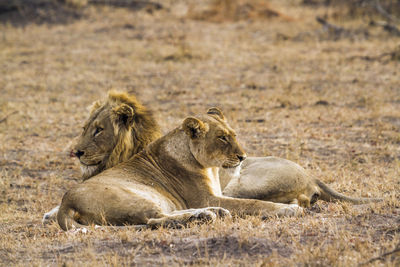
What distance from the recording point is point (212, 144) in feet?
16.9

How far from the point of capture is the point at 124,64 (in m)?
14.7

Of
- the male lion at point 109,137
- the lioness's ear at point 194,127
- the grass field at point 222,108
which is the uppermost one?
the lioness's ear at point 194,127

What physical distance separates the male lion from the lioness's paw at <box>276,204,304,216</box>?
1620 mm

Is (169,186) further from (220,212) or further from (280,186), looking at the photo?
(280,186)

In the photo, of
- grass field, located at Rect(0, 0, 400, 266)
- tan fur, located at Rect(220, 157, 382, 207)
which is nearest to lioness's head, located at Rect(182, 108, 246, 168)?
tan fur, located at Rect(220, 157, 382, 207)

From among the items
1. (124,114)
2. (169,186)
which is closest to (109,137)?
(124,114)

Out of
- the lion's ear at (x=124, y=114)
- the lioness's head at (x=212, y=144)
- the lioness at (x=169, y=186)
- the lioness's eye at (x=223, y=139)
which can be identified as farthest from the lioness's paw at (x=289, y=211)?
the lion's ear at (x=124, y=114)

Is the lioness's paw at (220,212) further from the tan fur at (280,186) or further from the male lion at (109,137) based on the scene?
the male lion at (109,137)

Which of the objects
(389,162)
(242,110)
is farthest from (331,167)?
(242,110)

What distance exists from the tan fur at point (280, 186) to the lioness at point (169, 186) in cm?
27

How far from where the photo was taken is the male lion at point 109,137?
5.57 meters

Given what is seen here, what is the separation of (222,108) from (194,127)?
5725mm

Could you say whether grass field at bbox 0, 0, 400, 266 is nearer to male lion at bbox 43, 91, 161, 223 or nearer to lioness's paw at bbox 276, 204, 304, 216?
lioness's paw at bbox 276, 204, 304, 216

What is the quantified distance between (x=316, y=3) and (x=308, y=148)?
45.5ft
